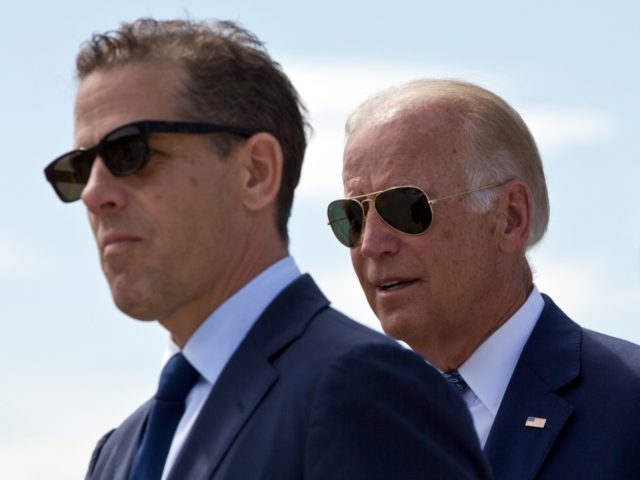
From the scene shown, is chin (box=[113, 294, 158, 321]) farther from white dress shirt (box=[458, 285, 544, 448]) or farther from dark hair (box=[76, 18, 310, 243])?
white dress shirt (box=[458, 285, 544, 448])

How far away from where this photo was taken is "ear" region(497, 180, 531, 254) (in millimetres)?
7684

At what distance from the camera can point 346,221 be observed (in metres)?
7.87

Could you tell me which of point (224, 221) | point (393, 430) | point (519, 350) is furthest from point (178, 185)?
point (519, 350)

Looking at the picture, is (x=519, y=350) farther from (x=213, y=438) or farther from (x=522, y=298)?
(x=213, y=438)

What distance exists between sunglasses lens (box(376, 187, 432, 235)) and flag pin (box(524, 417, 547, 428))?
110 cm

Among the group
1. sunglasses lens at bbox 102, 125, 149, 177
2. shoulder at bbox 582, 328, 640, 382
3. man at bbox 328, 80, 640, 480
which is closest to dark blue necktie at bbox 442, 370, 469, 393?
man at bbox 328, 80, 640, 480

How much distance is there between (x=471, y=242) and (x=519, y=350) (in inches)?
23.3

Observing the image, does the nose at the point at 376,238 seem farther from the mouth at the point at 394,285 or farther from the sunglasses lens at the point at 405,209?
the mouth at the point at 394,285

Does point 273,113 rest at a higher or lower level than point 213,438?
higher

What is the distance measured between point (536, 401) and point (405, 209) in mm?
1116

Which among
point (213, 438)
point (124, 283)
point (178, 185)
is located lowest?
point (213, 438)

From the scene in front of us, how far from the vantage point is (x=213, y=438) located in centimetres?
464

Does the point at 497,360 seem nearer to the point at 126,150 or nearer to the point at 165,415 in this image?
the point at 165,415

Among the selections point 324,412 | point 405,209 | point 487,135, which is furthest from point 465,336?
point 324,412
